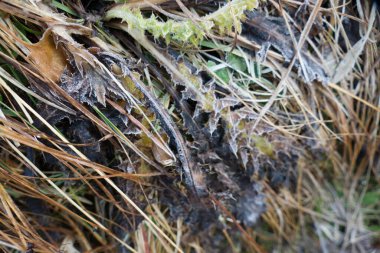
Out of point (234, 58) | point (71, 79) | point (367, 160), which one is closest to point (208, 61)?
point (234, 58)

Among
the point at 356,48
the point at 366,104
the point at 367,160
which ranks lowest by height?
the point at 367,160

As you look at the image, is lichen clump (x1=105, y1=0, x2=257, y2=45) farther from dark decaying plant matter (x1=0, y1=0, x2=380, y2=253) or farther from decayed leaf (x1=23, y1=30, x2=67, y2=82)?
decayed leaf (x1=23, y1=30, x2=67, y2=82)

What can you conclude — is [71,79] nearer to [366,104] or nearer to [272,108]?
[272,108]

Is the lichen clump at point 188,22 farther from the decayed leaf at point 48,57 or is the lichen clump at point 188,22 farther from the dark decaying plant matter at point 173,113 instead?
the decayed leaf at point 48,57

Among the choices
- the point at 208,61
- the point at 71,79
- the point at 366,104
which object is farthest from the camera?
the point at 366,104

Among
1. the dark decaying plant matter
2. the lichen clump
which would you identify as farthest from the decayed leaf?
the lichen clump

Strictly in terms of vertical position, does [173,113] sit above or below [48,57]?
below

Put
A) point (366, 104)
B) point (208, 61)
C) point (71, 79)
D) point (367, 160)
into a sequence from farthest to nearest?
point (367, 160), point (366, 104), point (208, 61), point (71, 79)

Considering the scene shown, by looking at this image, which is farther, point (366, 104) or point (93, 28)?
point (366, 104)
